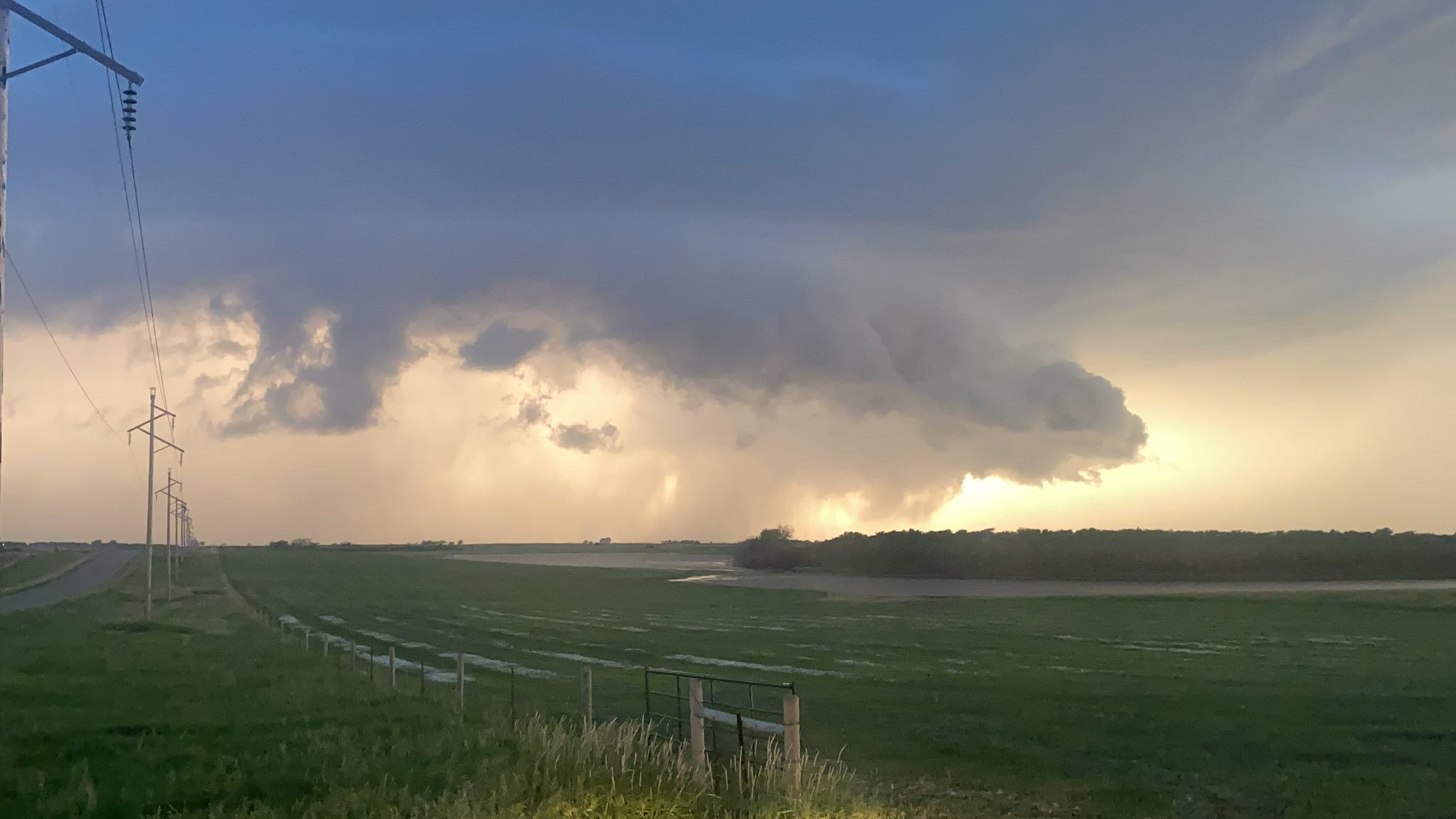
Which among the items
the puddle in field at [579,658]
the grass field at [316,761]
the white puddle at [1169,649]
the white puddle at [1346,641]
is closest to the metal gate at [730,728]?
the grass field at [316,761]

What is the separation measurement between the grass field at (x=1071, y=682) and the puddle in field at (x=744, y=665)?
18cm

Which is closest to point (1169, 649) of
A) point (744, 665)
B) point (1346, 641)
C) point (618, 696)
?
point (1346, 641)

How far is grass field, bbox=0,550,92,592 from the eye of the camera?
116812 millimetres

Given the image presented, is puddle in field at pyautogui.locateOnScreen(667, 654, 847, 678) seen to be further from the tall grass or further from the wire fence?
the tall grass

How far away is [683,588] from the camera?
362 feet

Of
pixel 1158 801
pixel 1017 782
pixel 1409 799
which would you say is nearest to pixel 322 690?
pixel 1017 782

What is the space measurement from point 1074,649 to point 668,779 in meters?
34.4

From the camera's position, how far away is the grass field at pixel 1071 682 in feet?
63.9

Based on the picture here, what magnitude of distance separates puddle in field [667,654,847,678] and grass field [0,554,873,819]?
1522 centimetres

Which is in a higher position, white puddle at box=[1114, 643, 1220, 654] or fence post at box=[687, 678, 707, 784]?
fence post at box=[687, 678, 707, 784]

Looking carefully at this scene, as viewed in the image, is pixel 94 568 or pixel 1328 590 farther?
pixel 94 568

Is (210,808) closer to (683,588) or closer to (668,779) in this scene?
(668,779)

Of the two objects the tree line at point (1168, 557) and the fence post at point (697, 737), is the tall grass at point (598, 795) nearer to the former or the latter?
the fence post at point (697, 737)

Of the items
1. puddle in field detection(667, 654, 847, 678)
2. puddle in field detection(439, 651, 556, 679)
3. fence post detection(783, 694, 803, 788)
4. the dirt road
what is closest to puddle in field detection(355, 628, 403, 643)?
puddle in field detection(439, 651, 556, 679)
